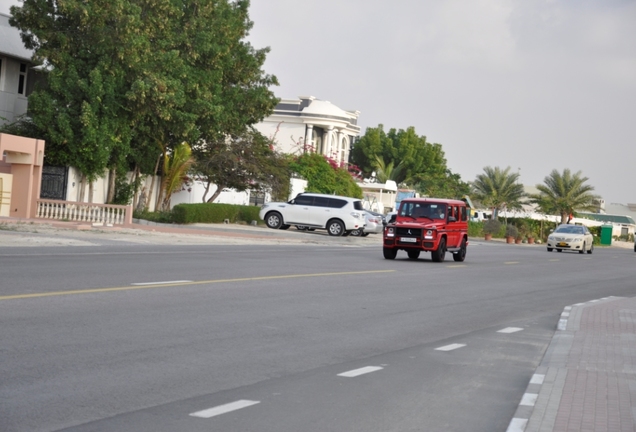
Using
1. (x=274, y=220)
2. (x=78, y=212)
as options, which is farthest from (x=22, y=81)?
(x=274, y=220)

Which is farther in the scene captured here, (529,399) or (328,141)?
(328,141)

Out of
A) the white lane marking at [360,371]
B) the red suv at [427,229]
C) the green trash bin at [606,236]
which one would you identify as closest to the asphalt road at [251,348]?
the white lane marking at [360,371]

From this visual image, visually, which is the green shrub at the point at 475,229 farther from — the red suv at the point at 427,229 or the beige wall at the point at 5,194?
the beige wall at the point at 5,194

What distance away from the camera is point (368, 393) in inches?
327

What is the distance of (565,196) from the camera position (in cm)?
9069

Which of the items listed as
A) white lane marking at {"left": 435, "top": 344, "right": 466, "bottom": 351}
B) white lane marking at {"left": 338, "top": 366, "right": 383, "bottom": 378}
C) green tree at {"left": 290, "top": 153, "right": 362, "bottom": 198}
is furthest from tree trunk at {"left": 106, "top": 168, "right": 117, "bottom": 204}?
white lane marking at {"left": 338, "top": 366, "right": 383, "bottom": 378}

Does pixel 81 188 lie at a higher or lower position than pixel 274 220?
higher

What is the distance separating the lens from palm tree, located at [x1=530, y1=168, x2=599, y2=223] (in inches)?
3551

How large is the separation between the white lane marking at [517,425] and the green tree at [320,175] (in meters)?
54.4

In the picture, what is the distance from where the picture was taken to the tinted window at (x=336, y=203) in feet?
149

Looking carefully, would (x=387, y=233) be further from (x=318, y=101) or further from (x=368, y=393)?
(x=318, y=101)

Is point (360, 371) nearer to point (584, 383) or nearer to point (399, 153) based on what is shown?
point (584, 383)

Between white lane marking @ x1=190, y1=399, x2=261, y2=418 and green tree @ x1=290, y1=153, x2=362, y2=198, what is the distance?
54.1m

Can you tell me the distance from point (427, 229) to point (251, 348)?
63.0ft
